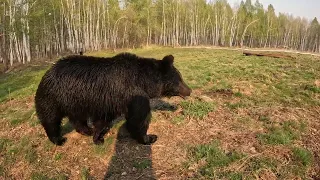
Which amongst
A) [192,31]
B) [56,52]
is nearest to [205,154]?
[56,52]

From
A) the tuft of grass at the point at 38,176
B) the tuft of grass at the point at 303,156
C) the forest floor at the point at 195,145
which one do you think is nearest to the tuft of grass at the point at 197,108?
the forest floor at the point at 195,145

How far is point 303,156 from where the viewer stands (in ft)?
18.2

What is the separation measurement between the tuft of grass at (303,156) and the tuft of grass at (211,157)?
1.07m

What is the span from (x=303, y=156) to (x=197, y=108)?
296cm

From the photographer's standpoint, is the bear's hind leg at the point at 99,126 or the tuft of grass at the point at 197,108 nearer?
the bear's hind leg at the point at 99,126

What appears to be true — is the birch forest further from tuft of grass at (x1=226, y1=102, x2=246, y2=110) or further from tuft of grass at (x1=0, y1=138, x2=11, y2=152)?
tuft of grass at (x1=226, y1=102, x2=246, y2=110)

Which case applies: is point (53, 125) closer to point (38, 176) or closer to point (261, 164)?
point (38, 176)

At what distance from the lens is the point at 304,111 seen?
26.4 feet

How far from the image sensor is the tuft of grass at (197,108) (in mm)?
7492

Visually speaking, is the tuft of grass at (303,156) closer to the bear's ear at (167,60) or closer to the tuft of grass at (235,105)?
the tuft of grass at (235,105)

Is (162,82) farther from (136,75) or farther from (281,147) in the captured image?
(281,147)

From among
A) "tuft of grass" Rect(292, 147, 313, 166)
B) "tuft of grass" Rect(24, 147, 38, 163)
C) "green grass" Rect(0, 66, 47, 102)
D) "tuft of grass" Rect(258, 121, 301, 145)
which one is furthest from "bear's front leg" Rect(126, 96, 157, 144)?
"green grass" Rect(0, 66, 47, 102)

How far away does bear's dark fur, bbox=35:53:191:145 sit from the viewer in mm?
5988

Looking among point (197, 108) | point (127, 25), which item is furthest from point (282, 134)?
point (127, 25)
